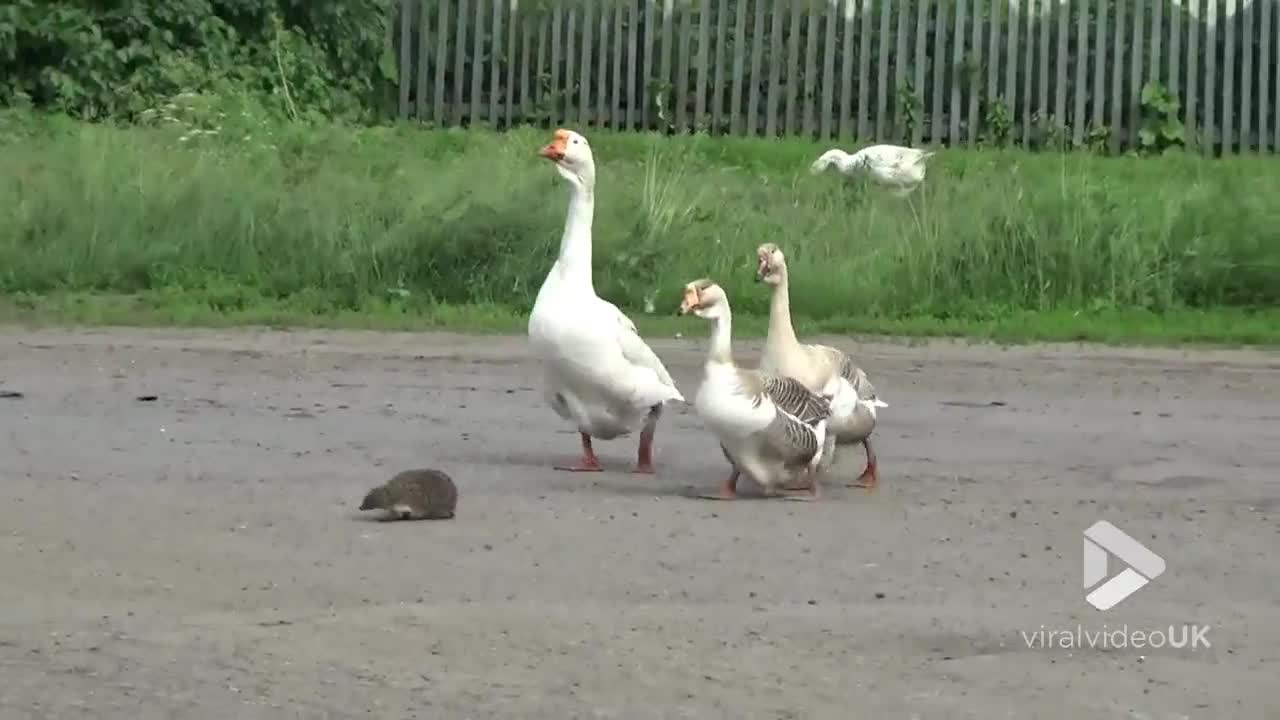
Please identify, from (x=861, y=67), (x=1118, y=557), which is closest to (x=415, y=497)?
Answer: (x=1118, y=557)

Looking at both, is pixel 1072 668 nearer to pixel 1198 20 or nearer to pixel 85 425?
pixel 85 425

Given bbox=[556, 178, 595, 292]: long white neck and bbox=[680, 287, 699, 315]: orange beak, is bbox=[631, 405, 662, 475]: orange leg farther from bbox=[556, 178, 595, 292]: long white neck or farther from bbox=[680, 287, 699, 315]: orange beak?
bbox=[680, 287, 699, 315]: orange beak

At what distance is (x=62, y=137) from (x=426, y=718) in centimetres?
1293

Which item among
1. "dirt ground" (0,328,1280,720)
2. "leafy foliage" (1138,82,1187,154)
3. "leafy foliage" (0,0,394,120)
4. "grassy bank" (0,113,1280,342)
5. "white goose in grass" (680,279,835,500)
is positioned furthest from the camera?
"leafy foliage" (1138,82,1187,154)

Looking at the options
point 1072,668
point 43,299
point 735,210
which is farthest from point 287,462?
point 735,210

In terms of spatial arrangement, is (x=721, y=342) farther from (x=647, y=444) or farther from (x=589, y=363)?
(x=647, y=444)

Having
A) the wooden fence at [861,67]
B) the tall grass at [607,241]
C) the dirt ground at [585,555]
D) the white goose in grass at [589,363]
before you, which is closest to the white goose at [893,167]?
the tall grass at [607,241]

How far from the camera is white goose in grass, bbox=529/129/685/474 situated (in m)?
9.65

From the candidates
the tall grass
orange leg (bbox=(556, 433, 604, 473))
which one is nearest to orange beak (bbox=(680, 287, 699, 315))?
orange leg (bbox=(556, 433, 604, 473))

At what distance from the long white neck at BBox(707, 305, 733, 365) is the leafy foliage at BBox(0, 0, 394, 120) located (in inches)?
486

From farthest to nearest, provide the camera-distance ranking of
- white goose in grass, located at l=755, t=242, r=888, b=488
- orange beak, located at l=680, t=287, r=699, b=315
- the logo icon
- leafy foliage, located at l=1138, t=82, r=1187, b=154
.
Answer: leafy foliage, located at l=1138, t=82, r=1187, b=154 → white goose in grass, located at l=755, t=242, r=888, b=488 → orange beak, located at l=680, t=287, r=699, b=315 → the logo icon

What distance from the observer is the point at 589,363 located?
963 cm

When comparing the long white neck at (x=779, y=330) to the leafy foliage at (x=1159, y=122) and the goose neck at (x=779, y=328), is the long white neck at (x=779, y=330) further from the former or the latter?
the leafy foliage at (x=1159, y=122)

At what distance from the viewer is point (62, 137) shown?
1803 centimetres
